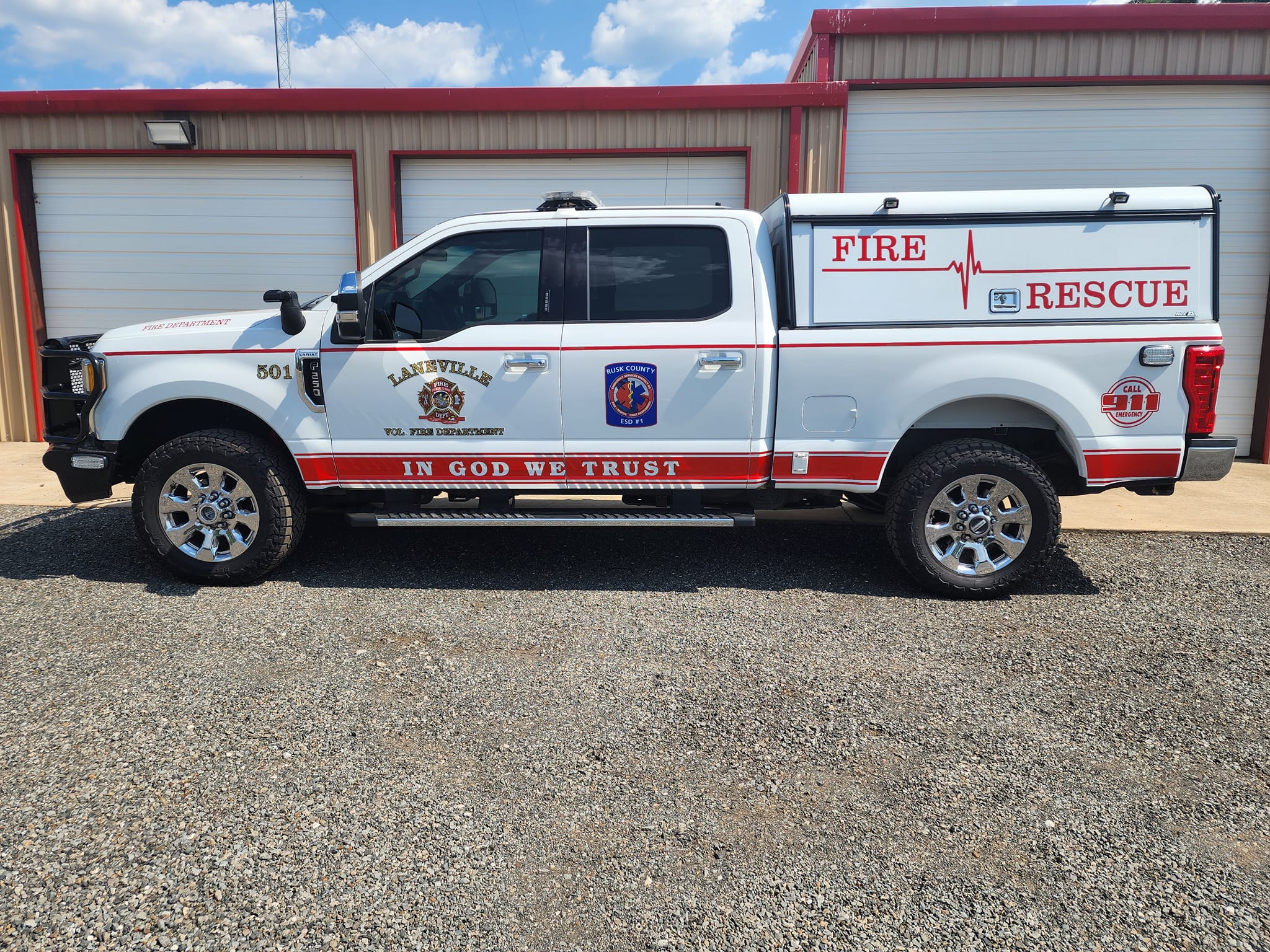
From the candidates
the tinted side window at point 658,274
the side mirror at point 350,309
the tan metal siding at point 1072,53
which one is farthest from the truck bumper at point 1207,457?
the tan metal siding at point 1072,53

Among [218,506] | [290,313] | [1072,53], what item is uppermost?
[1072,53]

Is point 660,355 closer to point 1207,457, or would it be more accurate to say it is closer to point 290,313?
point 290,313

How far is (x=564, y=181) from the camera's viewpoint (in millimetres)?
8711

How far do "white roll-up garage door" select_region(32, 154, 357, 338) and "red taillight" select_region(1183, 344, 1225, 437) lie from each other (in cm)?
732

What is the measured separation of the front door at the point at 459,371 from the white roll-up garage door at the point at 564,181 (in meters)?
4.03

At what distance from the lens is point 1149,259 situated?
15.1 feet

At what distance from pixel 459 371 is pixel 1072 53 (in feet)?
23.6

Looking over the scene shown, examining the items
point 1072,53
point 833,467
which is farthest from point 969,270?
point 1072,53

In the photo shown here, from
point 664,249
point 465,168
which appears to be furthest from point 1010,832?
point 465,168

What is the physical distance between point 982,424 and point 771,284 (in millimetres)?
1434

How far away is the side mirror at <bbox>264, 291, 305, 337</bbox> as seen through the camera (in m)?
4.74

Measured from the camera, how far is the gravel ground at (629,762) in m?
2.36

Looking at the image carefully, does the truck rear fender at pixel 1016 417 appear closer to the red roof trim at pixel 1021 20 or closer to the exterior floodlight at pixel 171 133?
the red roof trim at pixel 1021 20

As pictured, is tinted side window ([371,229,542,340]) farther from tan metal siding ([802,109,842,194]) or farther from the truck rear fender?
tan metal siding ([802,109,842,194])
